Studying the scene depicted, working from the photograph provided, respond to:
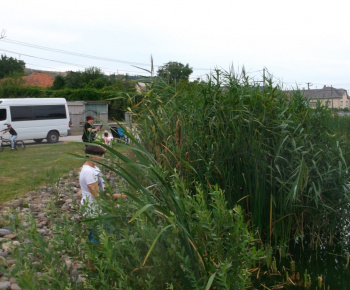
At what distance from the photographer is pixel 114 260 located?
9.00 feet

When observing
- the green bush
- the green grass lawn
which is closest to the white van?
A: the green grass lawn

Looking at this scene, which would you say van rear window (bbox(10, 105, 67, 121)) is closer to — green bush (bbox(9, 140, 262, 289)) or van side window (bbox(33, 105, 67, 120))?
van side window (bbox(33, 105, 67, 120))

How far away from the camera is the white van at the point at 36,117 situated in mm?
22033

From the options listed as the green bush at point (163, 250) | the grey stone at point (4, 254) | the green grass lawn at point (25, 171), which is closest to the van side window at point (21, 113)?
the green grass lawn at point (25, 171)

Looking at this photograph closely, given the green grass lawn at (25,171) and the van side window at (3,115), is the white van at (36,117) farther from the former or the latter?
the green grass lawn at (25,171)

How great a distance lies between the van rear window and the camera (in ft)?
73.4

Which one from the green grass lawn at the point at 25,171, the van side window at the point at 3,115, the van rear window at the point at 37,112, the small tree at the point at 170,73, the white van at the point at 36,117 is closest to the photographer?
the small tree at the point at 170,73

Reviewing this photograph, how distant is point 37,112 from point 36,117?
283mm

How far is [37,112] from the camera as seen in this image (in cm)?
2328

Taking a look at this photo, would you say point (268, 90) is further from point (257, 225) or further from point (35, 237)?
point (35, 237)

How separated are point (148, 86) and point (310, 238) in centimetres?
326

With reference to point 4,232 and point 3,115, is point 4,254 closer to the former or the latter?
point 4,232

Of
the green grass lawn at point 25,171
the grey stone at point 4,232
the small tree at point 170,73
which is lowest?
the grey stone at point 4,232

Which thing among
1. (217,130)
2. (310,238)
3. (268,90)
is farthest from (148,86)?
(310,238)
